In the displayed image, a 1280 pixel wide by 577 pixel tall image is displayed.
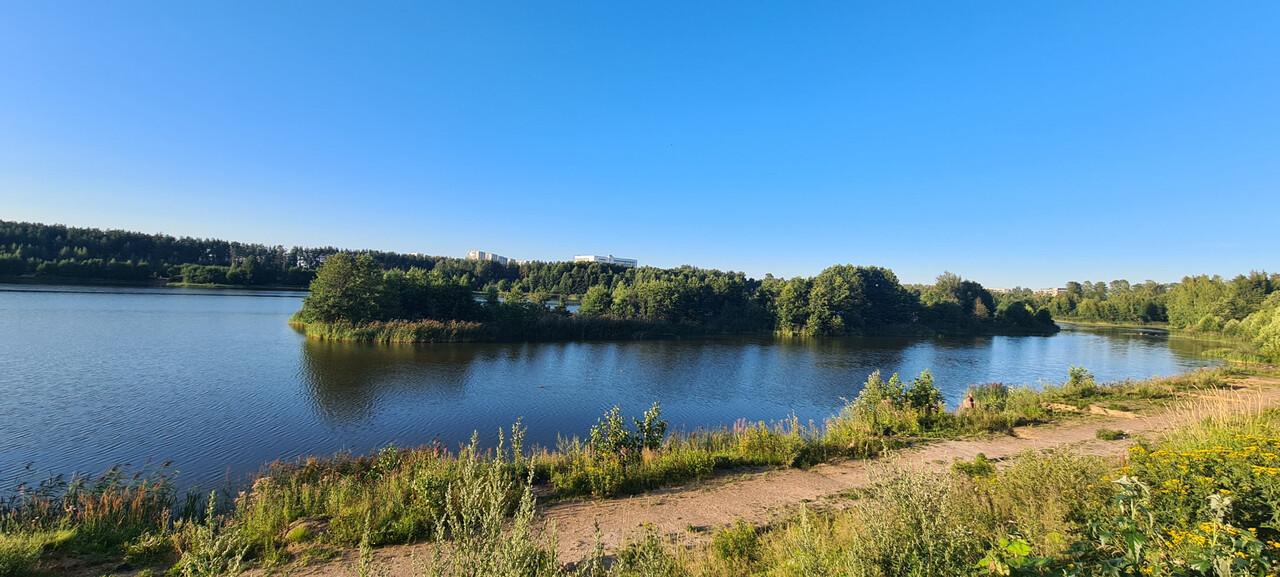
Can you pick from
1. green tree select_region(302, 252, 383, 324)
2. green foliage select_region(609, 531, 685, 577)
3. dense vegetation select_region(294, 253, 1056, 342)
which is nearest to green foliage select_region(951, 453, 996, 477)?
green foliage select_region(609, 531, 685, 577)

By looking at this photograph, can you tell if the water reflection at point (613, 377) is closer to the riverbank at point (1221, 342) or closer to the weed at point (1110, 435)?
the riverbank at point (1221, 342)

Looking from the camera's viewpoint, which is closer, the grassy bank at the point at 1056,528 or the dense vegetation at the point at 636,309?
the grassy bank at the point at 1056,528

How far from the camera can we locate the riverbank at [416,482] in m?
5.91

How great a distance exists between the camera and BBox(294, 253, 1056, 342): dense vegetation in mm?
35188

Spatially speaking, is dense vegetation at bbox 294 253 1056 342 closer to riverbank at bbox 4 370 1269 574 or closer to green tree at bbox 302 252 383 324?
green tree at bbox 302 252 383 324

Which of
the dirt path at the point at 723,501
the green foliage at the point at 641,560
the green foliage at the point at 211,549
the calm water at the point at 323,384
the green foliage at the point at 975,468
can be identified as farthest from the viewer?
the calm water at the point at 323,384

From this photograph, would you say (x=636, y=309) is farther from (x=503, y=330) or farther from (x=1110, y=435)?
(x=1110, y=435)

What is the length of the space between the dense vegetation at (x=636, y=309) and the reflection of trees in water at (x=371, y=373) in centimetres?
406

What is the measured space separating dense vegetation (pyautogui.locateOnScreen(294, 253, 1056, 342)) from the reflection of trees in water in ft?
13.3

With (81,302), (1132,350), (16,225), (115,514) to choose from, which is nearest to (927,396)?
(115,514)

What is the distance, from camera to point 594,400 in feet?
60.5

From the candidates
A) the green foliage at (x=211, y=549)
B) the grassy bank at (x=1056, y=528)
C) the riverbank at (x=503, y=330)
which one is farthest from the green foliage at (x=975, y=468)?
the riverbank at (x=503, y=330)

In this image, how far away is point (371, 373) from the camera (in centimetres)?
2164

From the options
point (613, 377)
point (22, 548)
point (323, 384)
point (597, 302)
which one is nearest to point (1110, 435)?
point (22, 548)
